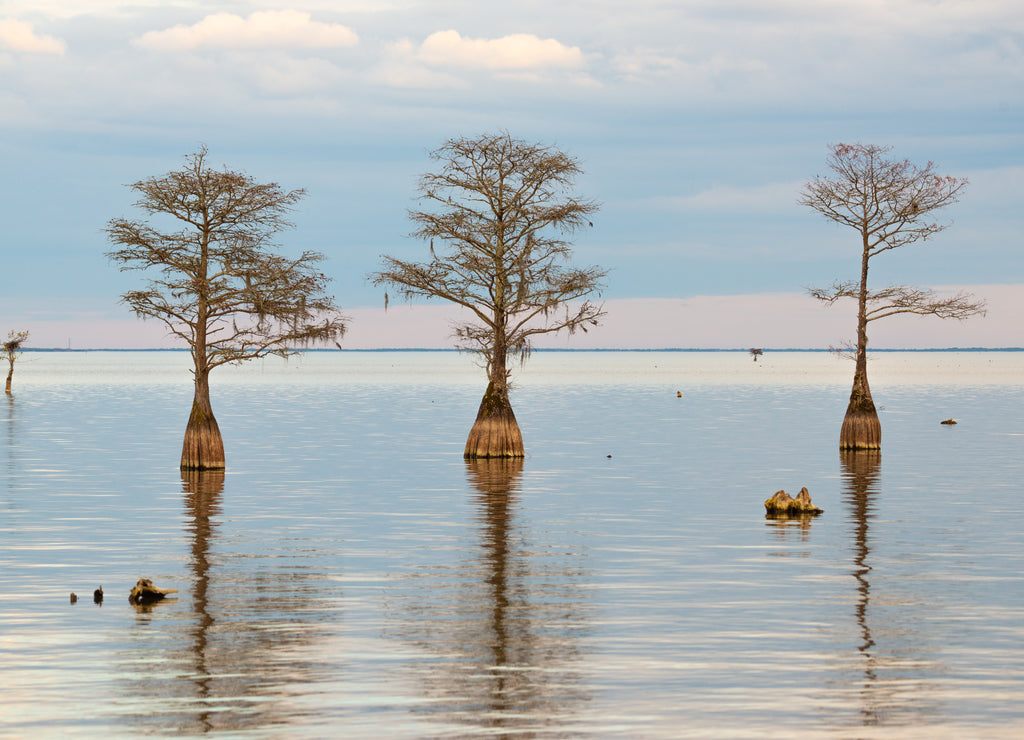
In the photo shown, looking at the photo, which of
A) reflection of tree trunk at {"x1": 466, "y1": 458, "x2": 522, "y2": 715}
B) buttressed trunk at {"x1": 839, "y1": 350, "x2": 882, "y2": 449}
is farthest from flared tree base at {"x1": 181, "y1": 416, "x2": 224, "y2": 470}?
buttressed trunk at {"x1": 839, "y1": 350, "x2": 882, "y2": 449}

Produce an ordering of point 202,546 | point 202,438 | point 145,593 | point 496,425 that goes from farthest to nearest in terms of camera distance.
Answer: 1. point 496,425
2. point 202,438
3. point 202,546
4. point 145,593

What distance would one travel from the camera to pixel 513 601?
24.7 metres

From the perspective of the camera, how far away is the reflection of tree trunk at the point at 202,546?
18.2m

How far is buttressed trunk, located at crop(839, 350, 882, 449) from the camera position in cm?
6168

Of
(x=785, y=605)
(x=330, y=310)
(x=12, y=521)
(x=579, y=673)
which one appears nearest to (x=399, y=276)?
(x=330, y=310)

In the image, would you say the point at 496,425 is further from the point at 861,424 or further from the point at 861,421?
the point at 861,424

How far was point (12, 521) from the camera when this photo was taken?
39.0 metres

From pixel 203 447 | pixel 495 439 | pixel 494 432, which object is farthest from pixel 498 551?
pixel 495 439

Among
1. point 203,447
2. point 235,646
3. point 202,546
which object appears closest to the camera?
point 235,646

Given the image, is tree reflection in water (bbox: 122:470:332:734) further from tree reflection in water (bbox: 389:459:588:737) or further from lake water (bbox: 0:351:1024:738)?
tree reflection in water (bbox: 389:459:588:737)

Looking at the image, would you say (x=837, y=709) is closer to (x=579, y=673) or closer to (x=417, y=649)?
(x=579, y=673)

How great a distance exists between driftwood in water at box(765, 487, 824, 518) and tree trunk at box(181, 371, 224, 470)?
806 inches

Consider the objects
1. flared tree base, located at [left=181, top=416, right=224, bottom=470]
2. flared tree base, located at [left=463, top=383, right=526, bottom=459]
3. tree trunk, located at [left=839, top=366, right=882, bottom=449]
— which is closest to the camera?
flared tree base, located at [left=181, top=416, right=224, bottom=470]

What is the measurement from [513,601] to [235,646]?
6220mm
